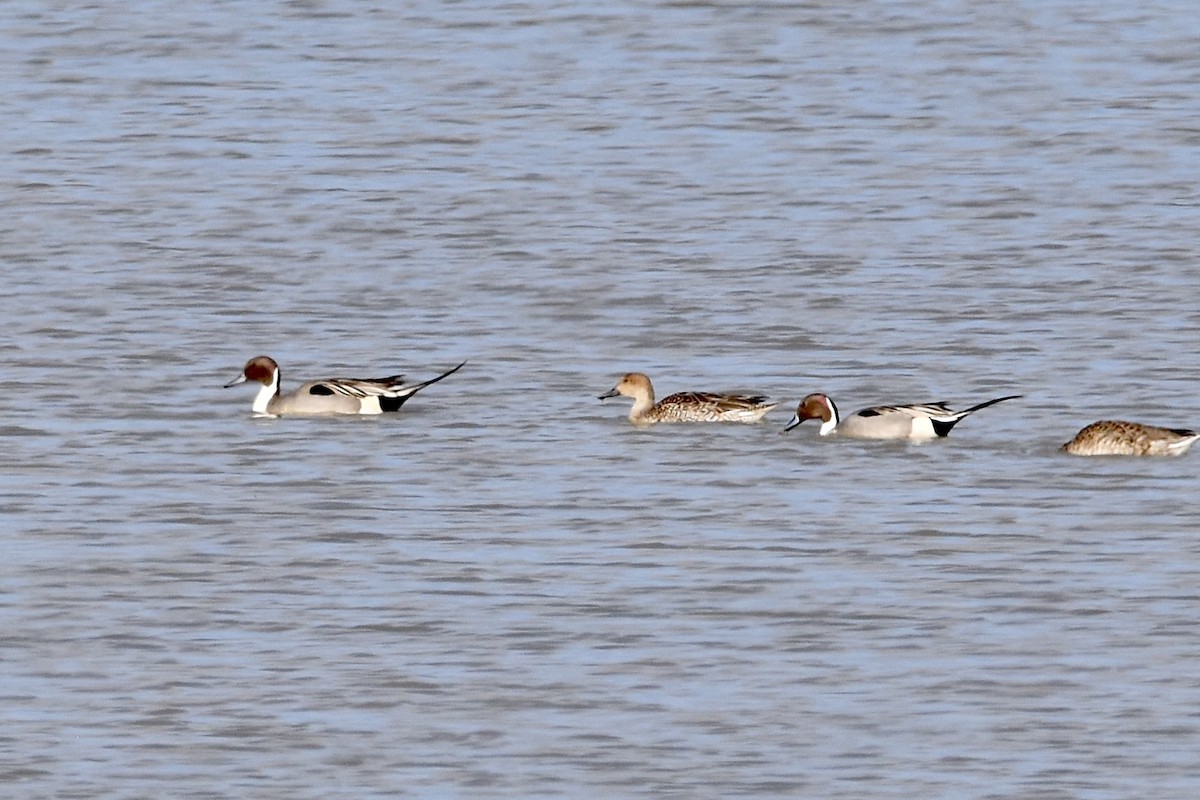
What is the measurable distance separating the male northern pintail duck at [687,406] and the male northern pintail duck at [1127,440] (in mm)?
2021

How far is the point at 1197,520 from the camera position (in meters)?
14.4

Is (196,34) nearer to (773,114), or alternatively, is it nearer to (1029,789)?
(773,114)

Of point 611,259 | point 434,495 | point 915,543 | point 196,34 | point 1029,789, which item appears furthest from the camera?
point 196,34

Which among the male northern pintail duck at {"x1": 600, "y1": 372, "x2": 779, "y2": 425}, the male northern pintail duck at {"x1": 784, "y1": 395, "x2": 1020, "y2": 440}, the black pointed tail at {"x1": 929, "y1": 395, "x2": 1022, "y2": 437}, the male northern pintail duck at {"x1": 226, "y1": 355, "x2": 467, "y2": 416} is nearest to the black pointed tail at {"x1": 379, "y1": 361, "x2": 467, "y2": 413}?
the male northern pintail duck at {"x1": 226, "y1": 355, "x2": 467, "y2": 416}

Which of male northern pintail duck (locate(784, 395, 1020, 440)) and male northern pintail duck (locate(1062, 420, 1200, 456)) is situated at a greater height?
male northern pintail duck (locate(1062, 420, 1200, 456))

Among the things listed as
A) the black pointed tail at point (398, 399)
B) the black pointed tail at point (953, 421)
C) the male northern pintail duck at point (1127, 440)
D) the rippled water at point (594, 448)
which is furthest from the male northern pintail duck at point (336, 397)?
the male northern pintail duck at point (1127, 440)

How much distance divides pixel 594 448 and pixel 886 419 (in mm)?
1561

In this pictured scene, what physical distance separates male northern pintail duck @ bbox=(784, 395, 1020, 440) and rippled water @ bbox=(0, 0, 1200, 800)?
7.8 inches

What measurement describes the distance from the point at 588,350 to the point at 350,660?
8.61 metres

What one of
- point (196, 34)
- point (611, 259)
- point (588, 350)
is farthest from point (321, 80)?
point (588, 350)

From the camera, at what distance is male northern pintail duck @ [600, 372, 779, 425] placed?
57.2ft

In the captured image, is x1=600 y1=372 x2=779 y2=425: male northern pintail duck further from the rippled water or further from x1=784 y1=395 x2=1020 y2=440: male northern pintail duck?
x1=784 y1=395 x2=1020 y2=440: male northern pintail duck

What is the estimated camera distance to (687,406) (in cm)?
1761

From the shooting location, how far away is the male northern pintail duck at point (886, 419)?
1678 cm
